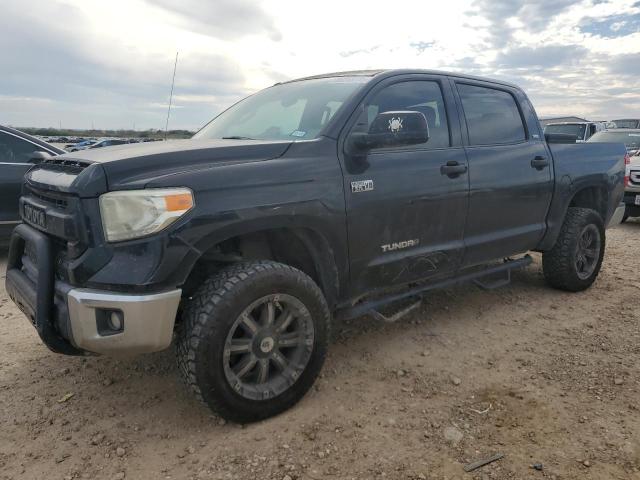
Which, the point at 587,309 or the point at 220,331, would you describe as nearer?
the point at 220,331

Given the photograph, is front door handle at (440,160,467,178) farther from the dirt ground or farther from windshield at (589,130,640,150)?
windshield at (589,130,640,150)

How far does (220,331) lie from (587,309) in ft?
11.1

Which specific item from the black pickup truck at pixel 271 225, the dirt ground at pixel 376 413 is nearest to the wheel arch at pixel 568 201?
the black pickup truck at pixel 271 225

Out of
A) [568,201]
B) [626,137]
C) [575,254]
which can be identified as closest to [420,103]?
[568,201]

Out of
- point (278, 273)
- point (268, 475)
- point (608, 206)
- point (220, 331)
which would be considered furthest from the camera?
point (608, 206)

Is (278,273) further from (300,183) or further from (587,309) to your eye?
(587,309)

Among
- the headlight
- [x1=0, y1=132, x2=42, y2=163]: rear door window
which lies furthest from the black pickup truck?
[x1=0, y1=132, x2=42, y2=163]: rear door window

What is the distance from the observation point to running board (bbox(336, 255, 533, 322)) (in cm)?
320

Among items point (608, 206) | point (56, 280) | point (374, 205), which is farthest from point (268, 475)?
point (608, 206)

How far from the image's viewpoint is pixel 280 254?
3.01 metres

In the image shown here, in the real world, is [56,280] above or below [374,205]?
below

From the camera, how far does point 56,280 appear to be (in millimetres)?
2514

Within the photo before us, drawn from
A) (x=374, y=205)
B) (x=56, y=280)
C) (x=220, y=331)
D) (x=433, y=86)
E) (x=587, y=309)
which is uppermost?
(x=433, y=86)

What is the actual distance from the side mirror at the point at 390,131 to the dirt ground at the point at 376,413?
4.64 ft
